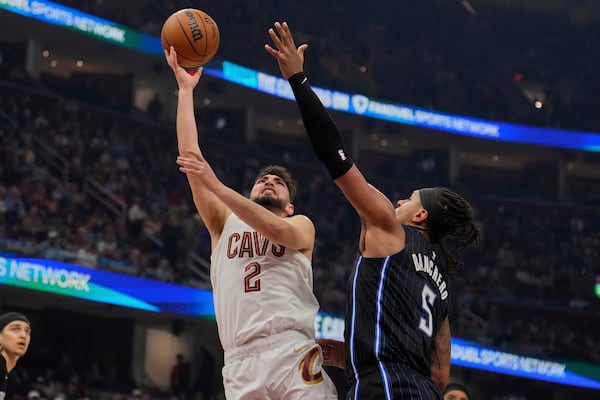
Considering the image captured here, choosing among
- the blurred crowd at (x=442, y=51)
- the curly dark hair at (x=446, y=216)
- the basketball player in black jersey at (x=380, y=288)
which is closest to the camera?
the basketball player in black jersey at (x=380, y=288)

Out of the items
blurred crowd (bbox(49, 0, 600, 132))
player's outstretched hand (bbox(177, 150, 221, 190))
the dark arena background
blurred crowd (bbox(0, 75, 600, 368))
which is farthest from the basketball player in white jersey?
blurred crowd (bbox(49, 0, 600, 132))

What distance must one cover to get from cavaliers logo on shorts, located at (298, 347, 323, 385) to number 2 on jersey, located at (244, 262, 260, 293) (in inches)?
16.2

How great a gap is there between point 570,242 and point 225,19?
41.6 feet

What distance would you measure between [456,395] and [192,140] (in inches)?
125

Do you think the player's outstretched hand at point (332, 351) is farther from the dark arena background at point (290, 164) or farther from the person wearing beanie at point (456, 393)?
the dark arena background at point (290, 164)

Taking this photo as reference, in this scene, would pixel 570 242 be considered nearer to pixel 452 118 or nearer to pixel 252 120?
pixel 452 118

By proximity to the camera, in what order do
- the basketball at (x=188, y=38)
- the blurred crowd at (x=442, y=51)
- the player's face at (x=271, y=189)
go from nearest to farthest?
the player's face at (x=271, y=189) < the basketball at (x=188, y=38) < the blurred crowd at (x=442, y=51)

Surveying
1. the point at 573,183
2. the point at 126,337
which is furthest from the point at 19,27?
the point at 573,183

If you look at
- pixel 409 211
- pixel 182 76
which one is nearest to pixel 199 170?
pixel 182 76

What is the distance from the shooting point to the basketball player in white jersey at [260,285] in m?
4.66

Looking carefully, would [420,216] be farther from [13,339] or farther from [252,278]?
[13,339]

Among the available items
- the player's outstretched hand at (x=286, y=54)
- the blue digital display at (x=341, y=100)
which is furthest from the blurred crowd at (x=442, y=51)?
the player's outstretched hand at (x=286, y=54)

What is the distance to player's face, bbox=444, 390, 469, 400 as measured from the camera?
23.0ft

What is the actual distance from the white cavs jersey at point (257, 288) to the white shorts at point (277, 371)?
2.0 inches
